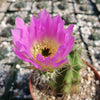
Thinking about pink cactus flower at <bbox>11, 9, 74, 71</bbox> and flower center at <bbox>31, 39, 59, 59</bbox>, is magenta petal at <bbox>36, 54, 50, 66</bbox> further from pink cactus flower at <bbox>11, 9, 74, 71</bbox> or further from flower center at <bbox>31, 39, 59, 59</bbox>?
flower center at <bbox>31, 39, 59, 59</bbox>

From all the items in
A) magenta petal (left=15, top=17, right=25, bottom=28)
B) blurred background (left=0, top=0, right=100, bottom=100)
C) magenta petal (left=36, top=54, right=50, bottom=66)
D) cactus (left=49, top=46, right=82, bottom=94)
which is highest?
magenta petal (left=15, top=17, right=25, bottom=28)

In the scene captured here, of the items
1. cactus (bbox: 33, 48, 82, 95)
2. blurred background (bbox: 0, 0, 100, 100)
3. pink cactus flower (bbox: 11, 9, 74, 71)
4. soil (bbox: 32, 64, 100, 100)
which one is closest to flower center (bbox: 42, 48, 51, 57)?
pink cactus flower (bbox: 11, 9, 74, 71)

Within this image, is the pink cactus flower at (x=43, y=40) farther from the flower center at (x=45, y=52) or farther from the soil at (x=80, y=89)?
the soil at (x=80, y=89)

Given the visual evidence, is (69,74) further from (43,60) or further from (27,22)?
(27,22)

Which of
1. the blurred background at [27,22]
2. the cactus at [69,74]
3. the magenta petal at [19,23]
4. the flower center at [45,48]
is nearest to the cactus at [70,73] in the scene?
the cactus at [69,74]

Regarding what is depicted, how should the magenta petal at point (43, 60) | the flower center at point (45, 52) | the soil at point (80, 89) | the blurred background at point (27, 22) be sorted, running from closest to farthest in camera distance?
the magenta petal at point (43, 60) < the flower center at point (45, 52) < the soil at point (80, 89) < the blurred background at point (27, 22)

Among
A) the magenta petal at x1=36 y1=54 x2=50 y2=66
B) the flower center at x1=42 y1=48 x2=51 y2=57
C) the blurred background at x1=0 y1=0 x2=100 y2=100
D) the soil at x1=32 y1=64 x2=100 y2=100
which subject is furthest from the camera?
the blurred background at x1=0 y1=0 x2=100 y2=100

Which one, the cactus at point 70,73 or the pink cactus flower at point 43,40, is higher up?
the pink cactus flower at point 43,40
